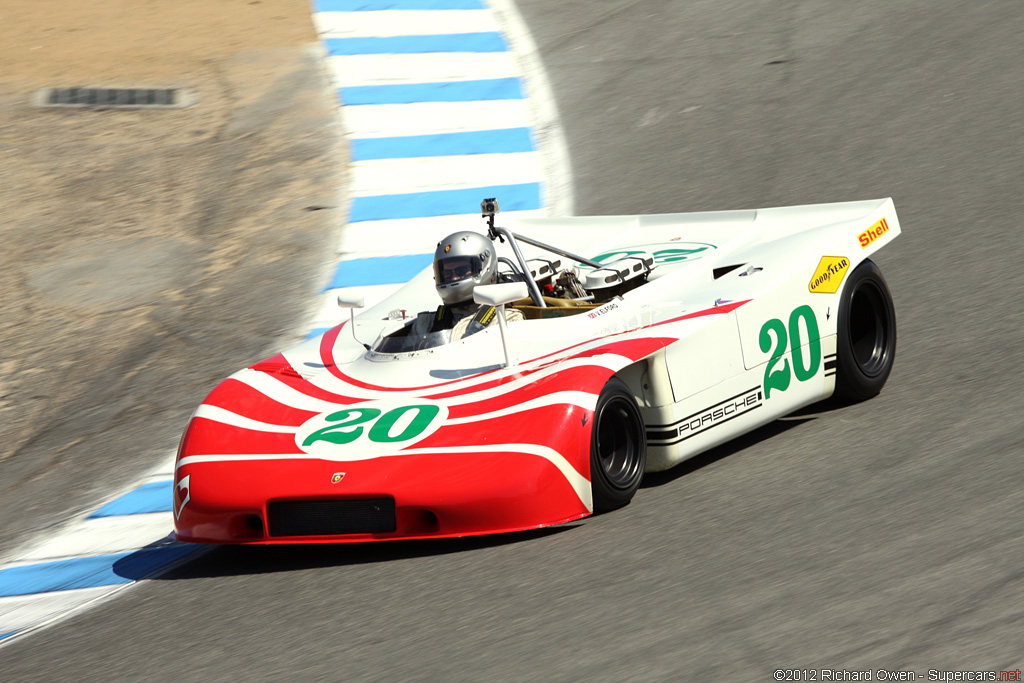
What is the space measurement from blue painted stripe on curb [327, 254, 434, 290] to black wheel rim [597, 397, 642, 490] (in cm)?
419

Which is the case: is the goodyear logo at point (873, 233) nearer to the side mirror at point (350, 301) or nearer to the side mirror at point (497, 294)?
the side mirror at point (497, 294)

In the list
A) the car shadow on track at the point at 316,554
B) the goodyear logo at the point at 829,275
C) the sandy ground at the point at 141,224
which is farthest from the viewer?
the sandy ground at the point at 141,224

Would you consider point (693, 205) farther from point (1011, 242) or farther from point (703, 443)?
point (703, 443)

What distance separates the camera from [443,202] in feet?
34.4

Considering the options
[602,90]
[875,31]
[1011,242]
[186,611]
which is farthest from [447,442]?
[875,31]

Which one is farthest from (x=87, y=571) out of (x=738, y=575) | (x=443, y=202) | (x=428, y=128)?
(x=428, y=128)

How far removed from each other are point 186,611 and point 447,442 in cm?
115

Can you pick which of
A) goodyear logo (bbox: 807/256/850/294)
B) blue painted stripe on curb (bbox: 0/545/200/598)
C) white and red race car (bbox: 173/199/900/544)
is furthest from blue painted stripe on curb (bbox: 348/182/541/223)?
blue painted stripe on curb (bbox: 0/545/200/598)

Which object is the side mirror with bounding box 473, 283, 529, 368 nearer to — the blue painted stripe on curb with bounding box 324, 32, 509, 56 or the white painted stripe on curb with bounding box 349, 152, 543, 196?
the white painted stripe on curb with bounding box 349, 152, 543, 196

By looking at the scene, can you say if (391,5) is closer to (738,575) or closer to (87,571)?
(87,571)

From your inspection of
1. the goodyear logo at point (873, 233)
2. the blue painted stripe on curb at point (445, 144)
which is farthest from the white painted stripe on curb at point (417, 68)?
the goodyear logo at point (873, 233)

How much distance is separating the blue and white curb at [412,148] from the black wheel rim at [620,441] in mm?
2070

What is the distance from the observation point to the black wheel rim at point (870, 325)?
252 inches

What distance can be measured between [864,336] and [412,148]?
228 inches
